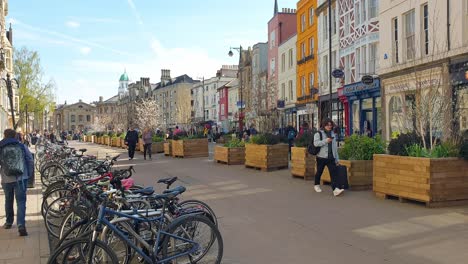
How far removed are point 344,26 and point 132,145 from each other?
16415mm

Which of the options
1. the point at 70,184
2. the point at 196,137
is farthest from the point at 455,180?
the point at 196,137

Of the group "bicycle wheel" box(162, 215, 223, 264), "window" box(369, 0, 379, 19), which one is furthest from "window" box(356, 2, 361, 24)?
"bicycle wheel" box(162, 215, 223, 264)

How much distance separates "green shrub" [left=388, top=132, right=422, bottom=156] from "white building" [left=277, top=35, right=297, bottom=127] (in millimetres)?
31998

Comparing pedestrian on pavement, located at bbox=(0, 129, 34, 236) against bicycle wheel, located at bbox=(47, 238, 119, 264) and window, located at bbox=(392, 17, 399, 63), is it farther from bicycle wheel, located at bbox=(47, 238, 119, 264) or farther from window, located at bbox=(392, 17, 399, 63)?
window, located at bbox=(392, 17, 399, 63)

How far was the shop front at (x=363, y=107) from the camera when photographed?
87.2 feet

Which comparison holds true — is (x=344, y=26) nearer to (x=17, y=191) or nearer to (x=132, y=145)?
(x=132, y=145)

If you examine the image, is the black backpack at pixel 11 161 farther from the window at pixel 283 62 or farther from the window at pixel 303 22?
the window at pixel 283 62

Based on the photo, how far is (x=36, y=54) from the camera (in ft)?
170

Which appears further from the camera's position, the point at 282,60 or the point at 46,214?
the point at 282,60

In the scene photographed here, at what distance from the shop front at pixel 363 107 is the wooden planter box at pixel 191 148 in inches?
339

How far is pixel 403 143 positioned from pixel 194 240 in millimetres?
6001

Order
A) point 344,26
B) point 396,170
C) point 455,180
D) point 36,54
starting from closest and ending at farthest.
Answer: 1. point 455,180
2. point 396,170
3. point 344,26
4. point 36,54

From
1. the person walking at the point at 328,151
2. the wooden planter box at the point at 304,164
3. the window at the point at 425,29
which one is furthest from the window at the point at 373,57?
the person walking at the point at 328,151

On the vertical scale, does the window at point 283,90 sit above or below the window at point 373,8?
below
